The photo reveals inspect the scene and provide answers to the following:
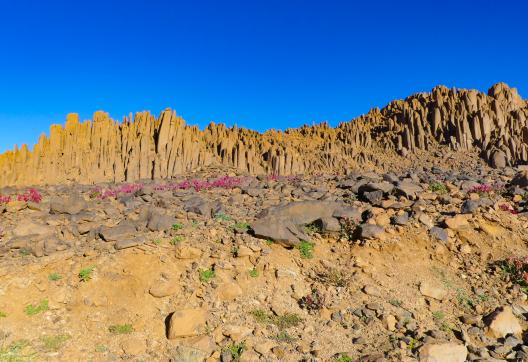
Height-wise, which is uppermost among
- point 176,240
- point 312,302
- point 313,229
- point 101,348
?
point 313,229

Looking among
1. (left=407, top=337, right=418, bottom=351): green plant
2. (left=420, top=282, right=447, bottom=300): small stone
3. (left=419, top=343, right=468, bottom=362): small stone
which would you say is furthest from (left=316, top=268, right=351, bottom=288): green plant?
(left=419, top=343, right=468, bottom=362): small stone

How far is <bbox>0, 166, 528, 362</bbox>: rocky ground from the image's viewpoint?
668 centimetres

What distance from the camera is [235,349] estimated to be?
21.8ft

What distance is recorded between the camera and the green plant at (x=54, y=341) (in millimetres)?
6355

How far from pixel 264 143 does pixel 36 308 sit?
27.6 m

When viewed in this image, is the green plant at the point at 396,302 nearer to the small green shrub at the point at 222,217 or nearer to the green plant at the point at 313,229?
the green plant at the point at 313,229

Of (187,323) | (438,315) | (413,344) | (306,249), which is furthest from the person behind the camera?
(306,249)

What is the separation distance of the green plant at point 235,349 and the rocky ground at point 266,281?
0.03m

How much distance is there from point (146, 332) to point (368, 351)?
4.19 metres

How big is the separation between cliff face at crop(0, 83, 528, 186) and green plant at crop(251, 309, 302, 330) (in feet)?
75.2

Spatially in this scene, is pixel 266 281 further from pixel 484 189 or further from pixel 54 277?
pixel 484 189

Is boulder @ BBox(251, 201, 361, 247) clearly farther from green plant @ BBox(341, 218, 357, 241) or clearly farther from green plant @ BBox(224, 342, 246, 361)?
green plant @ BBox(224, 342, 246, 361)

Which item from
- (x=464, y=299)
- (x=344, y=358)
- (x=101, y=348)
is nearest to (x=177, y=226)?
(x=101, y=348)

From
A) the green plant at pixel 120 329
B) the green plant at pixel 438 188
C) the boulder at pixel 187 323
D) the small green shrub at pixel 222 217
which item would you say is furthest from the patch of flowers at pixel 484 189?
the green plant at pixel 120 329
